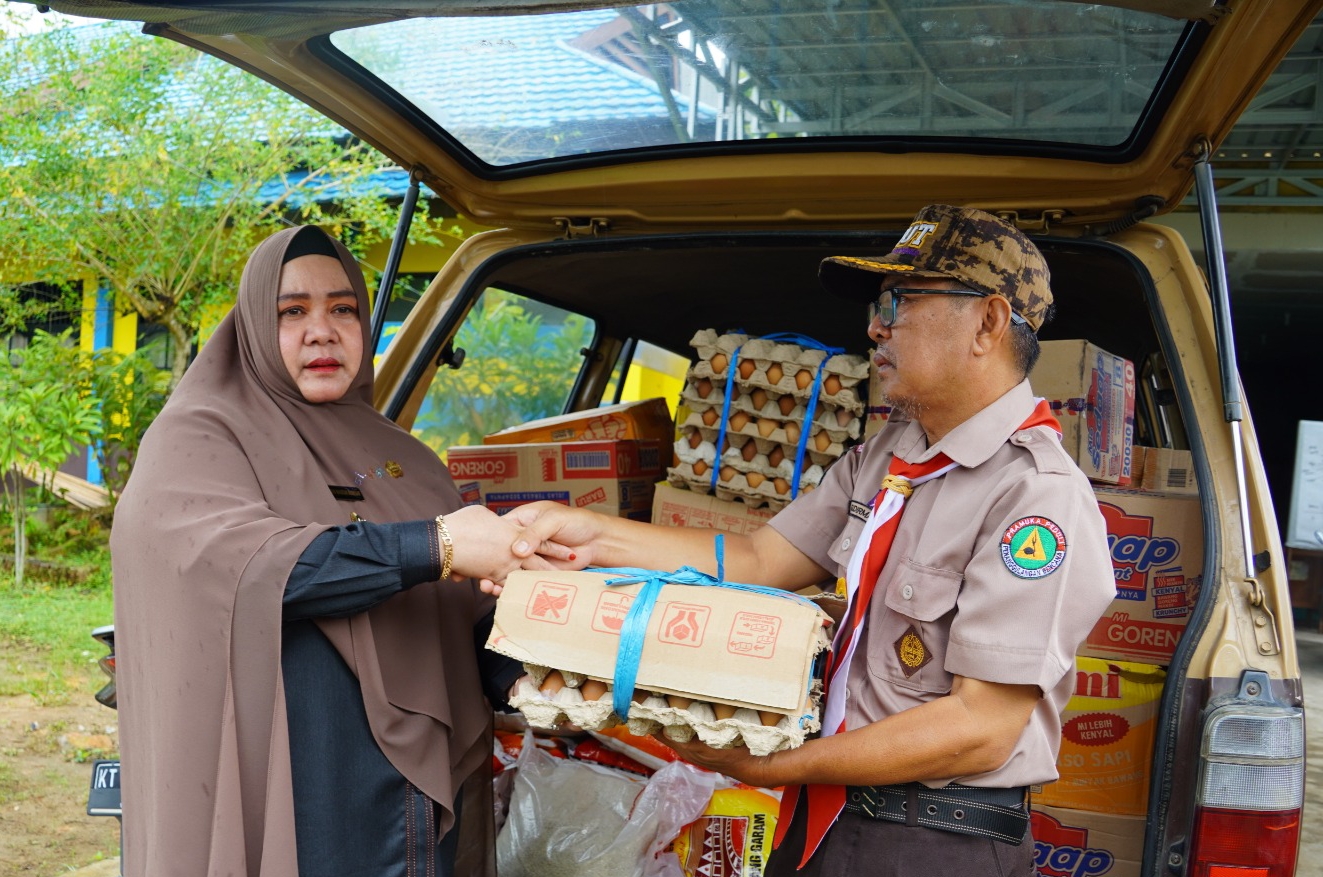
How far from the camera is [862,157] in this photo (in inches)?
108

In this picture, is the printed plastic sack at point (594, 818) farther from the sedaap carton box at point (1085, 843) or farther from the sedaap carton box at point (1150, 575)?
the sedaap carton box at point (1150, 575)

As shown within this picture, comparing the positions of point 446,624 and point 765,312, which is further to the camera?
point 765,312

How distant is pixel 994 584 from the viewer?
1694 mm

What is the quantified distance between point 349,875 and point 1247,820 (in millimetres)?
1479

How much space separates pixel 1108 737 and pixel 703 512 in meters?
1.33

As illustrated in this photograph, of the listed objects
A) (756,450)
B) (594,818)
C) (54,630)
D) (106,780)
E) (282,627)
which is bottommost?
(54,630)

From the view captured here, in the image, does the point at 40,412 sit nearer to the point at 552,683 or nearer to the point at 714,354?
the point at 714,354

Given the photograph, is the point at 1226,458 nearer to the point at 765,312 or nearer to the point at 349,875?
the point at 349,875

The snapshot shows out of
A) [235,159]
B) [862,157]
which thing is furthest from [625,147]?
[235,159]

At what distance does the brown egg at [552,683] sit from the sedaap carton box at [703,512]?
1.40 metres

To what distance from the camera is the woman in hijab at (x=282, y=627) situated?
1824mm

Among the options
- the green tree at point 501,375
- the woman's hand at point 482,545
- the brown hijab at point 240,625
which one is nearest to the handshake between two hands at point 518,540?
the woman's hand at point 482,545

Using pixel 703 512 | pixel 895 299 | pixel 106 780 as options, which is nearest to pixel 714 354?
pixel 703 512

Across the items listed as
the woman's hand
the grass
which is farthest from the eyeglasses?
the grass
